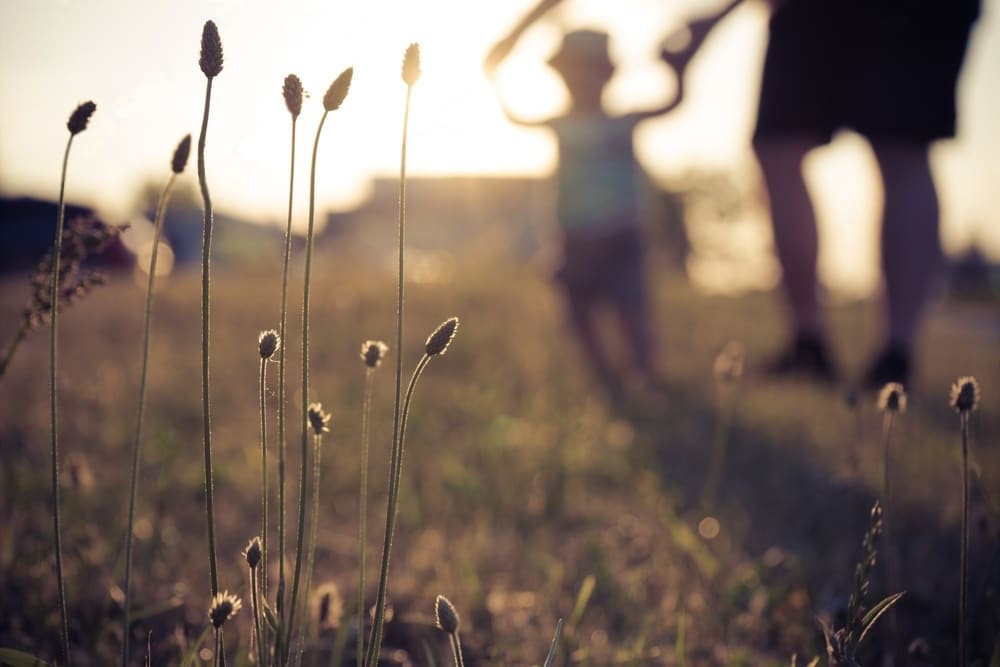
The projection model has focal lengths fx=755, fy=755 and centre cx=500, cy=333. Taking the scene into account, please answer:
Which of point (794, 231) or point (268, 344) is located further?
point (794, 231)

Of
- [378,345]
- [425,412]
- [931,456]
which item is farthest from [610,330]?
[378,345]

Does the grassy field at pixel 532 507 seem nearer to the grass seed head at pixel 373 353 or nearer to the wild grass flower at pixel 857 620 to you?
the wild grass flower at pixel 857 620

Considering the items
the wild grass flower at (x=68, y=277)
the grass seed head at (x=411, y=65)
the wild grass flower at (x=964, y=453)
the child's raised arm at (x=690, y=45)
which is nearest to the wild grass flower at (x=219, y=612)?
the wild grass flower at (x=68, y=277)

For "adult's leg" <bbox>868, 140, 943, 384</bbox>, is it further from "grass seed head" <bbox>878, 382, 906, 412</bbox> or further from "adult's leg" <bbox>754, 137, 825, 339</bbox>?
"grass seed head" <bbox>878, 382, 906, 412</bbox>

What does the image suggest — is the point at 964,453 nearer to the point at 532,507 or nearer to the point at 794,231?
the point at 532,507

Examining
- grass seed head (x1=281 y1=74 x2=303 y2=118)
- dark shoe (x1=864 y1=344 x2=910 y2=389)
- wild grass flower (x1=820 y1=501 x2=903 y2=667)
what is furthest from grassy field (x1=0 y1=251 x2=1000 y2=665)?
grass seed head (x1=281 y1=74 x2=303 y2=118)

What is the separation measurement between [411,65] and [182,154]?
10.3 inches

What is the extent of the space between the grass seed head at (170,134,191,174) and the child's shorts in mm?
3612

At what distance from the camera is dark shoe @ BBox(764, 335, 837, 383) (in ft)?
12.2

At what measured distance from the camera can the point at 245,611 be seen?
1415 millimetres

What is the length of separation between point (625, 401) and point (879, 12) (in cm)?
194

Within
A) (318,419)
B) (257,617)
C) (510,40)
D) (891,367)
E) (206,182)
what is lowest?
(257,617)

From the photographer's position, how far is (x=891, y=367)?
3217mm

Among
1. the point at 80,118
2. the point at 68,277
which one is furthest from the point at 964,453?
the point at 68,277
